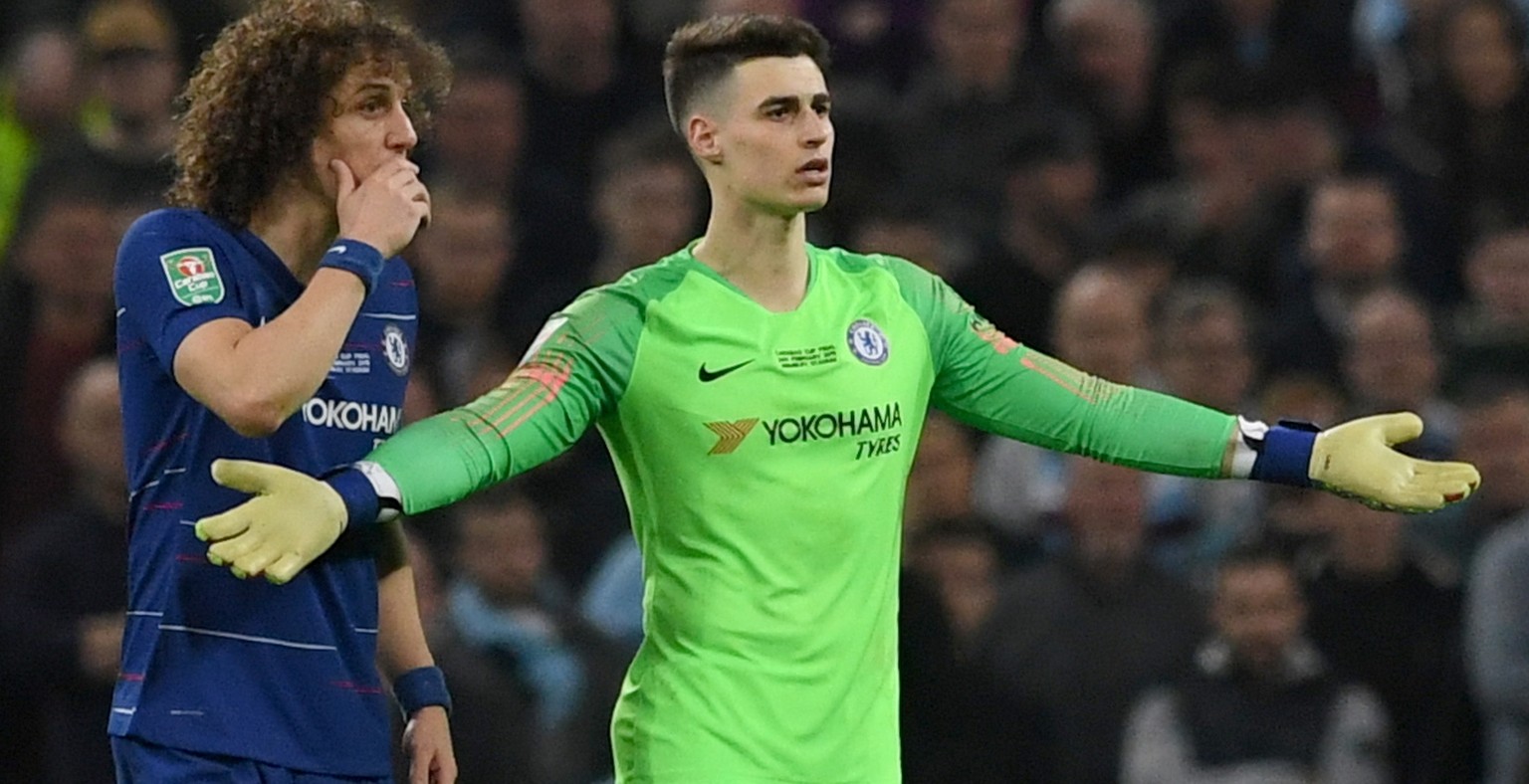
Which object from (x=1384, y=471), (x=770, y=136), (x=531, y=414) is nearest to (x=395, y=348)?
(x=531, y=414)

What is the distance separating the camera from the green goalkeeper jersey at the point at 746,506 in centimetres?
509

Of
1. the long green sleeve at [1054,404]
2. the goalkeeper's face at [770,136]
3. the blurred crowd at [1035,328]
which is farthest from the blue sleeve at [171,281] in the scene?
the blurred crowd at [1035,328]

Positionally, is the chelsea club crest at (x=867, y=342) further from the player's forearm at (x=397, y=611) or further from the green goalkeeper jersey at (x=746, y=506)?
the player's forearm at (x=397, y=611)

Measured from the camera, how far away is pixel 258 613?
4.74 meters

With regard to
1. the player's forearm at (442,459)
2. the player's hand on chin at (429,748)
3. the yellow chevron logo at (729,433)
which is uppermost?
the yellow chevron logo at (729,433)

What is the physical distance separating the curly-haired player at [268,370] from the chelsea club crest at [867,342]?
33.9 inches

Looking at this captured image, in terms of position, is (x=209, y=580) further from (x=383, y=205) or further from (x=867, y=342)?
(x=867, y=342)

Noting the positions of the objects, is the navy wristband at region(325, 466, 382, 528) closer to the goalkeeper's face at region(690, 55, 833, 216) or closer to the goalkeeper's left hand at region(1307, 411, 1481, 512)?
the goalkeeper's face at region(690, 55, 833, 216)

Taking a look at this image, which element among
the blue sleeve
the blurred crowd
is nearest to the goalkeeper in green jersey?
the blue sleeve

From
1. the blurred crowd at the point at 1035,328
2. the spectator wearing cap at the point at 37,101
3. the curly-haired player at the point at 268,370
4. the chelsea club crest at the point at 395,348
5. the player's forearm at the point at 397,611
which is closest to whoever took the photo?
the curly-haired player at the point at 268,370

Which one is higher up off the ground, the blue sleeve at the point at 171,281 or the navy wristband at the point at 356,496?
the blue sleeve at the point at 171,281

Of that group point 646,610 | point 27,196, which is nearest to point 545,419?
point 646,610

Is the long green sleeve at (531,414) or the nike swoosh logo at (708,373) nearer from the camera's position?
the long green sleeve at (531,414)

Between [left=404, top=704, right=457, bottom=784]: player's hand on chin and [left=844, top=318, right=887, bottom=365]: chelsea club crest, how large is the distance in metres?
1.05
